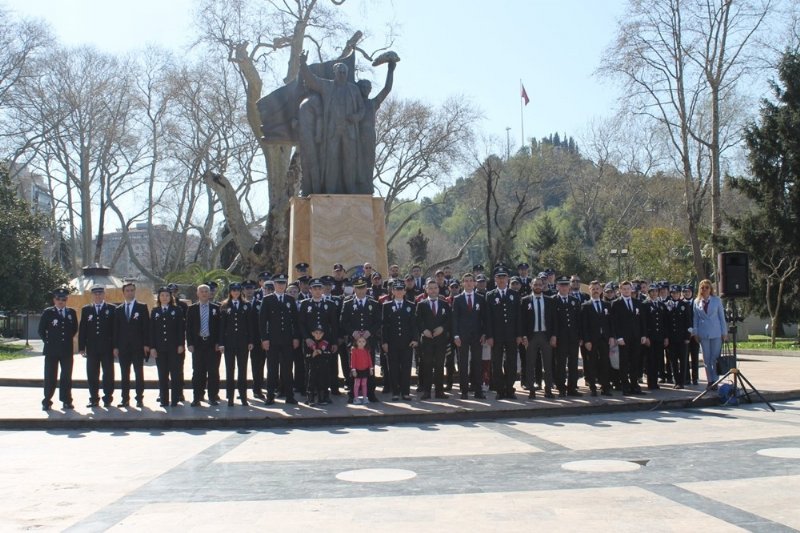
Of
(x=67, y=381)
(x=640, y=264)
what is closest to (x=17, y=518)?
(x=67, y=381)

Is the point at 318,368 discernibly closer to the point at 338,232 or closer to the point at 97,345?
the point at 97,345

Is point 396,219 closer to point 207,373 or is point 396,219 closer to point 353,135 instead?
point 353,135

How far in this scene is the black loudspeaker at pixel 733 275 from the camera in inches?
504

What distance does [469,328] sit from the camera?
12984mm

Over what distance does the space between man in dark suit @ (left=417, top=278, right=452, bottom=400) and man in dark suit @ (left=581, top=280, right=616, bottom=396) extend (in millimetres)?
2031

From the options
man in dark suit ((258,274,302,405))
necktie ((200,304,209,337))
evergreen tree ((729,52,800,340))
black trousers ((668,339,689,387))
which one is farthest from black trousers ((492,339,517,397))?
evergreen tree ((729,52,800,340))

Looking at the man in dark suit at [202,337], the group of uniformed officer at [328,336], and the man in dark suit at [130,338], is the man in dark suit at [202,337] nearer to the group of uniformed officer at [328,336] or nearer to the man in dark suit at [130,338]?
the group of uniformed officer at [328,336]

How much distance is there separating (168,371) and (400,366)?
129 inches

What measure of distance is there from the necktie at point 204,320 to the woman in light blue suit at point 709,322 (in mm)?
7273

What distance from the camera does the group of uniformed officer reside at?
12.7 m

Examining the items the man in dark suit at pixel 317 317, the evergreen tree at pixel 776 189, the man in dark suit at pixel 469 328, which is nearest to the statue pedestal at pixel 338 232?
the man in dark suit at pixel 317 317

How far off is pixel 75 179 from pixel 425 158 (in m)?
17.6

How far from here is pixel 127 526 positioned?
19.8 feet

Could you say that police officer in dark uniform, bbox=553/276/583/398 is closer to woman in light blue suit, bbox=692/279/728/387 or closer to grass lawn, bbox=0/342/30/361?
woman in light blue suit, bbox=692/279/728/387
